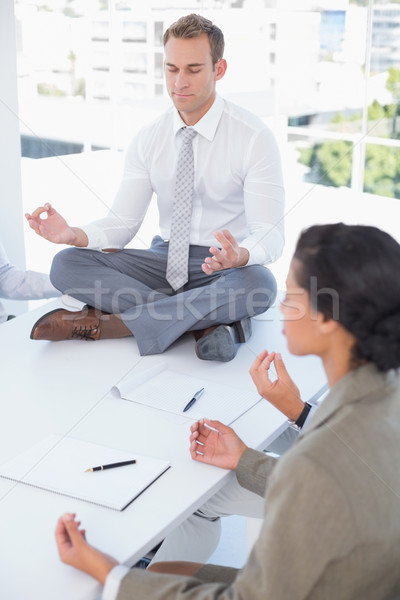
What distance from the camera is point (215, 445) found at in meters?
1.43

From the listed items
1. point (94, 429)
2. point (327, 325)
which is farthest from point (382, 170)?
point (327, 325)

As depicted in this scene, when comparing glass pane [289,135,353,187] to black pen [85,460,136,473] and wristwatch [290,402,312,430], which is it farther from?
black pen [85,460,136,473]

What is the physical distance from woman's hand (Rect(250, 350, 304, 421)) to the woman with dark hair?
1.45ft

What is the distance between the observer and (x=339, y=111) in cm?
540

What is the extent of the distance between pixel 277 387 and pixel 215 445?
198mm

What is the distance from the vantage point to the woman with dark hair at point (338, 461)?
0.89 meters

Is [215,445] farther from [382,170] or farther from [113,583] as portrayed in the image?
[382,170]

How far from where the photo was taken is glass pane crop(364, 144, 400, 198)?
5148mm

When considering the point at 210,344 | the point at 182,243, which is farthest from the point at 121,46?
the point at 210,344

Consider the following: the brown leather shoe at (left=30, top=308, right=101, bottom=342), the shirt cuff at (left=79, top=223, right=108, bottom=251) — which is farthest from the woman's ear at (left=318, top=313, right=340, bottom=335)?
the shirt cuff at (left=79, top=223, right=108, bottom=251)

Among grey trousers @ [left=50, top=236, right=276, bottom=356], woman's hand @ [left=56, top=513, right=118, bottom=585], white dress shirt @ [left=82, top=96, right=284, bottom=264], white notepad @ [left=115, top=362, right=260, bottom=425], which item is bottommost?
white notepad @ [left=115, top=362, right=260, bottom=425]

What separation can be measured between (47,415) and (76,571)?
556 mm

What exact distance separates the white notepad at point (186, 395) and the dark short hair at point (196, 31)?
44.9 inches

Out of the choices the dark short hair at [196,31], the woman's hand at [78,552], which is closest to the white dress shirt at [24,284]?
the dark short hair at [196,31]
